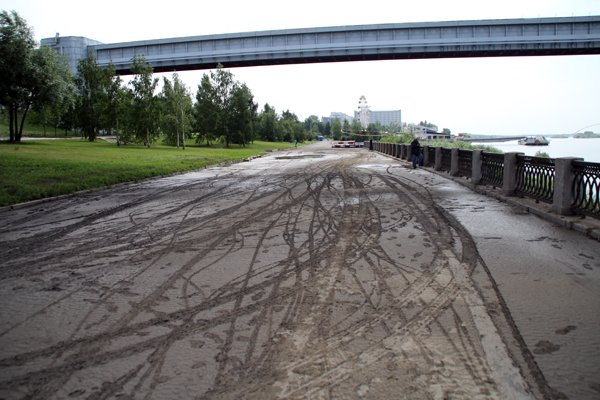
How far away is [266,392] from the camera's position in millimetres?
3061

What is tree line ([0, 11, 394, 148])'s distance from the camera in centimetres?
4331

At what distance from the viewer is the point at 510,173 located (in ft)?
42.2

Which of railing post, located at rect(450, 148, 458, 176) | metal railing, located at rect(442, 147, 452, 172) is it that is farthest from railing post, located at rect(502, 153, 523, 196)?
metal railing, located at rect(442, 147, 452, 172)

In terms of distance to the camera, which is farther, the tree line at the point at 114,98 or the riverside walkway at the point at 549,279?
the tree line at the point at 114,98


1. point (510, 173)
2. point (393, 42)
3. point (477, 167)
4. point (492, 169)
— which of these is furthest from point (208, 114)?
point (510, 173)

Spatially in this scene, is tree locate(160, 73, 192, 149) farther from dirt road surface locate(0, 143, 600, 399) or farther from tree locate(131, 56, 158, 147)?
dirt road surface locate(0, 143, 600, 399)

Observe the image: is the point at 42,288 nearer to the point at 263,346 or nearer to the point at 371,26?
the point at 263,346

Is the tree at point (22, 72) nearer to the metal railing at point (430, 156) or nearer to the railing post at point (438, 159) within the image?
the metal railing at point (430, 156)

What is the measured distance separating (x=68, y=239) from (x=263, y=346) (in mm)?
5743

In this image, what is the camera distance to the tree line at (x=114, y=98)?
43312mm

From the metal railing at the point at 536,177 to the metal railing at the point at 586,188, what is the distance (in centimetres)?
117

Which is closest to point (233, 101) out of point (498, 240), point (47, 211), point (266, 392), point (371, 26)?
point (371, 26)

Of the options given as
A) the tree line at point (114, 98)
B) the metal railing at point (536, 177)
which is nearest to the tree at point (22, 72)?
the tree line at point (114, 98)

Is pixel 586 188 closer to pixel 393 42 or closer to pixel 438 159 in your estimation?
pixel 438 159
